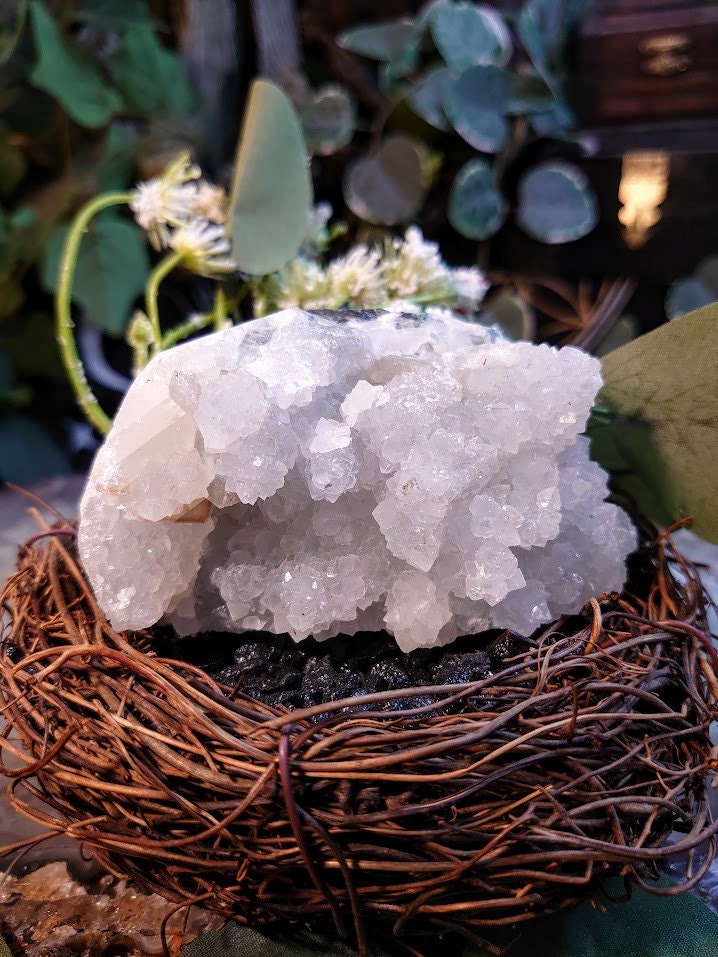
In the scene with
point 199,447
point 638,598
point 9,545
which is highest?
point 199,447

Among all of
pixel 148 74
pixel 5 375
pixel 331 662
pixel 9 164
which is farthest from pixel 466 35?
pixel 331 662

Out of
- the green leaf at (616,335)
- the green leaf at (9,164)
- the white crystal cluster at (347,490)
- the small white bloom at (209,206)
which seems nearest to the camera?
the white crystal cluster at (347,490)

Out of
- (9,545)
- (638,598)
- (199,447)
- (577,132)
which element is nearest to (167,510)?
(199,447)

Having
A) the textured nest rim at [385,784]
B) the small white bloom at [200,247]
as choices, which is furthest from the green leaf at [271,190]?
the textured nest rim at [385,784]

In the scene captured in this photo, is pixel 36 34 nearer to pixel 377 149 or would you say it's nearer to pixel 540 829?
pixel 377 149

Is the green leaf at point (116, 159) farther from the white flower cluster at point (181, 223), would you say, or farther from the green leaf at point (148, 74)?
the white flower cluster at point (181, 223)

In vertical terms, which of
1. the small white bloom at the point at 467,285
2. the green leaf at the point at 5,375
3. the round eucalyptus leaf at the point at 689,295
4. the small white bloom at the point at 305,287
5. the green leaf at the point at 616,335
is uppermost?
the small white bloom at the point at 305,287
